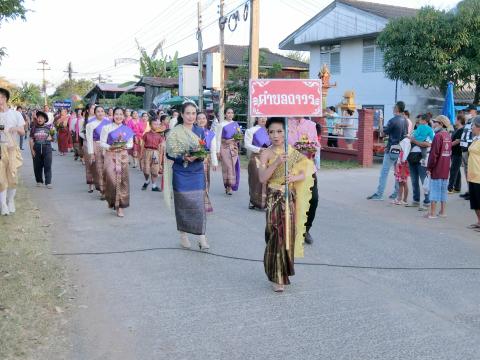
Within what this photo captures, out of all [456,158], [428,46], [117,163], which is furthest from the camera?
[428,46]

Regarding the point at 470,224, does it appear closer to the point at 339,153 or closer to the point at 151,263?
the point at 151,263

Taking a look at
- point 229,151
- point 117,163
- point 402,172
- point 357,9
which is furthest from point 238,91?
point 117,163

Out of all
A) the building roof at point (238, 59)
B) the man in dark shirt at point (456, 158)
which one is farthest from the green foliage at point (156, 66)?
the man in dark shirt at point (456, 158)

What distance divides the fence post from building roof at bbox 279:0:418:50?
306 inches

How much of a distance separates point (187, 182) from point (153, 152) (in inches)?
243

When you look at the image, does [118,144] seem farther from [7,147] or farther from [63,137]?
[63,137]

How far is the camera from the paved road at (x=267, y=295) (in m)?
4.18

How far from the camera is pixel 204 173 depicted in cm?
738

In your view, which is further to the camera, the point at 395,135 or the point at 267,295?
the point at 395,135

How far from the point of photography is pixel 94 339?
14.2ft

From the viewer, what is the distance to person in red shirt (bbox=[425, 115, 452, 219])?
895 centimetres

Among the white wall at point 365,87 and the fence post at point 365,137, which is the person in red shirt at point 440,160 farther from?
the white wall at point 365,87

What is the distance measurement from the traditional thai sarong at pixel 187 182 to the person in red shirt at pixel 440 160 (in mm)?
4017

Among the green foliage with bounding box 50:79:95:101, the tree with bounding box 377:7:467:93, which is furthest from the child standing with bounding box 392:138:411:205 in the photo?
the green foliage with bounding box 50:79:95:101
